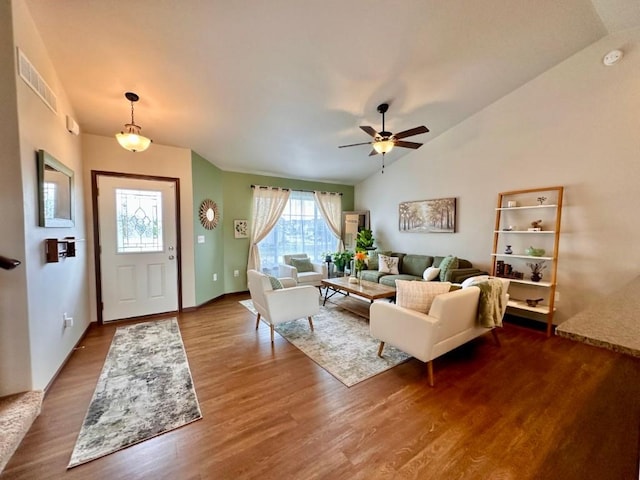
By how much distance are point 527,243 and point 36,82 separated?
5.72 meters

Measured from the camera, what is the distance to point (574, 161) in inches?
133

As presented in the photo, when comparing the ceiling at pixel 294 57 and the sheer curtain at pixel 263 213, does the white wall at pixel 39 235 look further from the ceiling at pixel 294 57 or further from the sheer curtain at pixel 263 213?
the sheer curtain at pixel 263 213

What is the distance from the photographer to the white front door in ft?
12.2

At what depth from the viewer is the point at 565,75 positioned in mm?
3371

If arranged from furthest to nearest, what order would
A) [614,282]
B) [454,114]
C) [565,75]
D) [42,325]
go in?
1. [454,114]
2. [565,75]
3. [614,282]
4. [42,325]

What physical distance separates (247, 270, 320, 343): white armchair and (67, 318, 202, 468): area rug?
98 cm

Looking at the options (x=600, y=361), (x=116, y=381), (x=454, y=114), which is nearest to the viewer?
(x=116, y=381)

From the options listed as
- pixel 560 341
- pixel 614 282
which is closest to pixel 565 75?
pixel 614 282

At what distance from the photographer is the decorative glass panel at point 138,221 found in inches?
149

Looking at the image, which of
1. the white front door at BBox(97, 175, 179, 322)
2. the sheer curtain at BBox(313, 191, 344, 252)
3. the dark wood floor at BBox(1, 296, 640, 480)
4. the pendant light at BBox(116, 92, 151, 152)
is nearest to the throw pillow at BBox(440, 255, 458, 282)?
the dark wood floor at BBox(1, 296, 640, 480)

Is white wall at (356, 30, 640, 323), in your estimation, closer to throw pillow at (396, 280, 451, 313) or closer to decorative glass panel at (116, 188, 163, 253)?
throw pillow at (396, 280, 451, 313)

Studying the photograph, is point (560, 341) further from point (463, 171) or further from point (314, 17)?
point (314, 17)

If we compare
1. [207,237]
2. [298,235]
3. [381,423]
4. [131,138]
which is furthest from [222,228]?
[381,423]

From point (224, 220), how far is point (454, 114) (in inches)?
175
